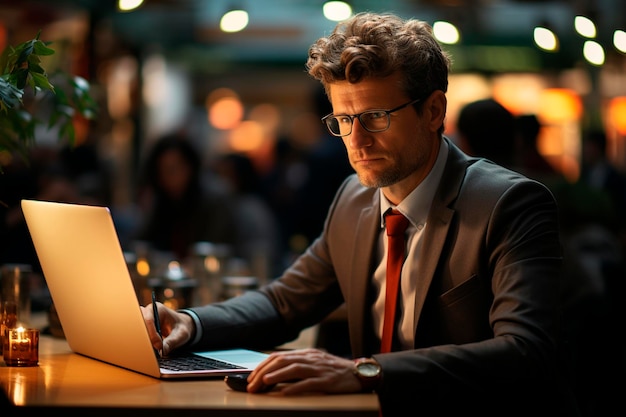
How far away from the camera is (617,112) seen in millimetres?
14766

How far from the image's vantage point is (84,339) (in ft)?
8.47

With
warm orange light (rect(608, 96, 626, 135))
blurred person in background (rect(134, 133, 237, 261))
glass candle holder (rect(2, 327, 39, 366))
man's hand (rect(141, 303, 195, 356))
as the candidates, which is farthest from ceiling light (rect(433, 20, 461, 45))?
warm orange light (rect(608, 96, 626, 135))

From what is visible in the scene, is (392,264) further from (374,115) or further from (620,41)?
(620,41)

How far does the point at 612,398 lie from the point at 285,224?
5.32 metres

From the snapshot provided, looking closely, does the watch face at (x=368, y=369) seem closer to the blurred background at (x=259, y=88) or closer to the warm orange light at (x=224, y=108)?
the blurred background at (x=259, y=88)

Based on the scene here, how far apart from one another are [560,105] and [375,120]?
1296cm

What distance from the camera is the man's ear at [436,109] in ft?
8.81

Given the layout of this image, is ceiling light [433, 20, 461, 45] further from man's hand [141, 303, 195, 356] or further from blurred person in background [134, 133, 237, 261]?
man's hand [141, 303, 195, 356]

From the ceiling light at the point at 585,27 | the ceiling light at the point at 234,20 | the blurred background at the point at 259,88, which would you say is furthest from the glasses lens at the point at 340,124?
the blurred background at the point at 259,88

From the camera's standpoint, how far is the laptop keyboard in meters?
2.41

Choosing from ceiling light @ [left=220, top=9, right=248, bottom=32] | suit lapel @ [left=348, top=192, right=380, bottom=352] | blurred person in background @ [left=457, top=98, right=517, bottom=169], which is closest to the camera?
suit lapel @ [left=348, top=192, right=380, bottom=352]

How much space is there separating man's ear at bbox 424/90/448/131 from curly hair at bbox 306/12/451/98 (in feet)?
0.07

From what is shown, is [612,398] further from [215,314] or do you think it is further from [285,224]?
[285,224]

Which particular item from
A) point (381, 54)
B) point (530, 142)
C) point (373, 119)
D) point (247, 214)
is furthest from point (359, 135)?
point (247, 214)
